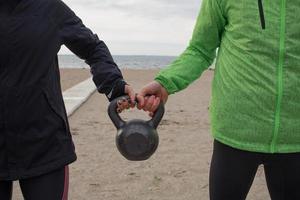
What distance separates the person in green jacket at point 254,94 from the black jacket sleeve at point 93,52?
19.8 inches

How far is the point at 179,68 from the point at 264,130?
20.3 inches

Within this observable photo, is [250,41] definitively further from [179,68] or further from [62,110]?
[62,110]

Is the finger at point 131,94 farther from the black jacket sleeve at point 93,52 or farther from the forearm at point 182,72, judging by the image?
the forearm at point 182,72

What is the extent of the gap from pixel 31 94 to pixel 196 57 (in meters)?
0.78

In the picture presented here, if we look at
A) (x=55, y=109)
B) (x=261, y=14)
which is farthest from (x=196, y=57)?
(x=55, y=109)

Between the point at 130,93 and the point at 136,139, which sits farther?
the point at 130,93

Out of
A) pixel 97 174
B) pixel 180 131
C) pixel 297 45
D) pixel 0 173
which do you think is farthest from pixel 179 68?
pixel 180 131

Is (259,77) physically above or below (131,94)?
above

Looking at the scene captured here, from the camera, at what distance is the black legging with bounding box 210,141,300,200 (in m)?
2.54

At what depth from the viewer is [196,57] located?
2.76m

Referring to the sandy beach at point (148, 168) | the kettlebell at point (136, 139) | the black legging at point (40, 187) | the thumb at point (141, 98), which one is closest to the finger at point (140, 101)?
the thumb at point (141, 98)

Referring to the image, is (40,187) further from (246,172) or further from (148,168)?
(148,168)

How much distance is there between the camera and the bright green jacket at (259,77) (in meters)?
2.45

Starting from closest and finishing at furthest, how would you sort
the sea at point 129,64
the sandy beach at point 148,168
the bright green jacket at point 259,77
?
the bright green jacket at point 259,77 < the sandy beach at point 148,168 < the sea at point 129,64
